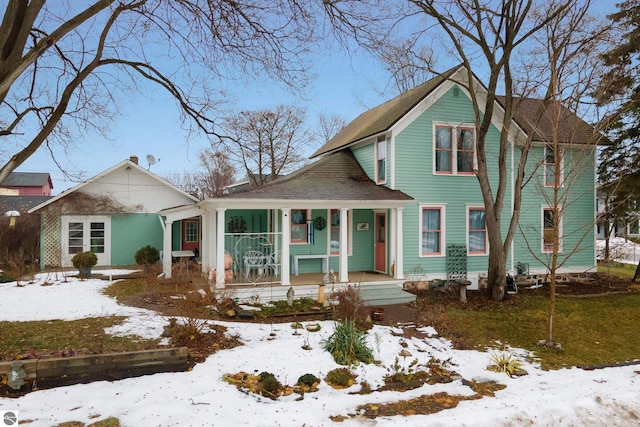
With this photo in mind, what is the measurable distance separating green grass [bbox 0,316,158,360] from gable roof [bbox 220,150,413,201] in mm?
4290

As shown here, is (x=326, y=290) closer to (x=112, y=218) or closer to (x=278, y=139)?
(x=112, y=218)

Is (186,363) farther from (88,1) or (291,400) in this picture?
(88,1)

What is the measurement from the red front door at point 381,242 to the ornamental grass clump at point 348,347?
22.3 feet

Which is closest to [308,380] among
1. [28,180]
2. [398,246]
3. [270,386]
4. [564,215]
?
[270,386]

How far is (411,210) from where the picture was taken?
13500 mm

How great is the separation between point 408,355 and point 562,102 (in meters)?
6.32

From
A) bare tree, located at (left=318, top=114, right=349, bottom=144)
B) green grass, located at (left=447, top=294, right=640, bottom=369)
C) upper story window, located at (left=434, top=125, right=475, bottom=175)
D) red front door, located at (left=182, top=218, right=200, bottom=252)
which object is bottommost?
green grass, located at (left=447, top=294, right=640, bottom=369)

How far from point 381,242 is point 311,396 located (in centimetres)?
913

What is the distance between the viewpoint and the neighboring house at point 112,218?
707 inches

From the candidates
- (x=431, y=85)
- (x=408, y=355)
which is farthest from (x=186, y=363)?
(x=431, y=85)

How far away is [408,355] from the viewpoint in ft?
23.4

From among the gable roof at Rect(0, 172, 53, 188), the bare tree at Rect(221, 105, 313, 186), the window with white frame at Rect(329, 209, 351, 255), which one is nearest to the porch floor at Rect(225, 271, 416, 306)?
the window with white frame at Rect(329, 209, 351, 255)

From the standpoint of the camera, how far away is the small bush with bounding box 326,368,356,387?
590 cm

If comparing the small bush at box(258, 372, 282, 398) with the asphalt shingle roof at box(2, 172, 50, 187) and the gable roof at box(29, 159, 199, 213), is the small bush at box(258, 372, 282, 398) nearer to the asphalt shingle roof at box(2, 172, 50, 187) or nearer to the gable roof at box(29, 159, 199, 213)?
the gable roof at box(29, 159, 199, 213)
